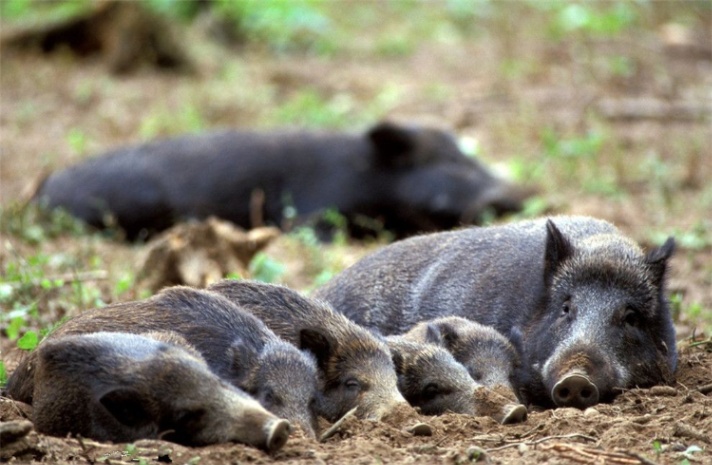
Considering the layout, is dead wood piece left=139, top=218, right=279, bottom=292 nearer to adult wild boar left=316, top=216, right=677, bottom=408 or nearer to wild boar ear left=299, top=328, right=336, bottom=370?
adult wild boar left=316, top=216, right=677, bottom=408

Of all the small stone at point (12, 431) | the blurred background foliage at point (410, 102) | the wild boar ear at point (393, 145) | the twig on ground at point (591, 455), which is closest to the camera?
the small stone at point (12, 431)

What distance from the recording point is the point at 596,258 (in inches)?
226

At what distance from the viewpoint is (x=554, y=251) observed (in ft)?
19.2

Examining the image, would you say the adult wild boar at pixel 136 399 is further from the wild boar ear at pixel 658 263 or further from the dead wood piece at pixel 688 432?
the wild boar ear at pixel 658 263

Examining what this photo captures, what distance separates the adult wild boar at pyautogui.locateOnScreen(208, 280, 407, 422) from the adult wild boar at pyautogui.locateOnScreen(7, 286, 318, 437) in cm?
A: 14

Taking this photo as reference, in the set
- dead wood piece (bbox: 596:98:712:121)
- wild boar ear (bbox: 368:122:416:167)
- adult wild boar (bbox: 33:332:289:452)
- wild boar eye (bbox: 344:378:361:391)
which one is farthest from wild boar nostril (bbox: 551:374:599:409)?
dead wood piece (bbox: 596:98:712:121)

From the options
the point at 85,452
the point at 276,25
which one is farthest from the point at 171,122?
the point at 85,452

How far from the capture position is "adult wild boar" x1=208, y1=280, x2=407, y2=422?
5.09 metres

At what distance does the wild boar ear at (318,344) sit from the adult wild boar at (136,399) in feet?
2.63

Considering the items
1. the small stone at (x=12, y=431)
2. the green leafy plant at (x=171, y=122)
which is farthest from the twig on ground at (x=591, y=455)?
the green leafy plant at (x=171, y=122)

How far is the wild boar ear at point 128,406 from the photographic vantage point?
14.2 feet

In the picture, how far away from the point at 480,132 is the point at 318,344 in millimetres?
9036

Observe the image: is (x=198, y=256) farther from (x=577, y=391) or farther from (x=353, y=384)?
(x=577, y=391)

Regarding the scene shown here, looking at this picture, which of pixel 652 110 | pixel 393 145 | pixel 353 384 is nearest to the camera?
pixel 353 384
